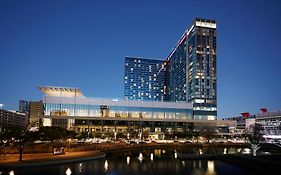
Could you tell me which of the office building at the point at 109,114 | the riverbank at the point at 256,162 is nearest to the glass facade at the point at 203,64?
the office building at the point at 109,114

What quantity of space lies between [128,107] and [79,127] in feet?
80.7

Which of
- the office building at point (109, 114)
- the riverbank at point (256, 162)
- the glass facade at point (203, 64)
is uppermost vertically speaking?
the glass facade at point (203, 64)

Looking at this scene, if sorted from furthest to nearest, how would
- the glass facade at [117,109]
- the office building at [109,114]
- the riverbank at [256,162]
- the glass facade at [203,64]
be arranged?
the glass facade at [203,64]
the glass facade at [117,109]
the office building at [109,114]
the riverbank at [256,162]

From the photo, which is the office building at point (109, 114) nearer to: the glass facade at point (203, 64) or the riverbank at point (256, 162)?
the glass facade at point (203, 64)

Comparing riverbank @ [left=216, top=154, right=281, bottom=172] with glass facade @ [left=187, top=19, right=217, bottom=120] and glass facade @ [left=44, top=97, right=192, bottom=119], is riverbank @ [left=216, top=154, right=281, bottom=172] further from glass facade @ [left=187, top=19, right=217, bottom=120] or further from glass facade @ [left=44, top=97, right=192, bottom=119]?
glass facade @ [left=187, top=19, right=217, bottom=120]

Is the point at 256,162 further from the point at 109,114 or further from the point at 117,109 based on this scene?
the point at 109,114

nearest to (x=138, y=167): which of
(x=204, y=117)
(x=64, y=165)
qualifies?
(x=64, y=165)

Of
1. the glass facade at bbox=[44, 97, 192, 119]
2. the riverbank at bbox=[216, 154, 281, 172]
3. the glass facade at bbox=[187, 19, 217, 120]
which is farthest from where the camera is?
the glass facade at bbox=[187, 19, 217, 120]

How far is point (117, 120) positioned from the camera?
131 m

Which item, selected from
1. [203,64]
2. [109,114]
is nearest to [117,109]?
[109,114]

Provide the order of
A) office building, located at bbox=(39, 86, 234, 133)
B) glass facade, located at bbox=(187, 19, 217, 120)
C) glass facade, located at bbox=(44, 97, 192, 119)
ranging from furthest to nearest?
glass facade, located at bbox=(187, 19, 217, 120)
glass facade, located at bbox=(44, 97, 192, 119)
office building, located at bbox=(39, 86, 234, 133)

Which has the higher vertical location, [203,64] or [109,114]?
[203,64]

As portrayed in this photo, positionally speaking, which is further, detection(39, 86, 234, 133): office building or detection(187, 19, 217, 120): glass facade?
detection(187, 19, 217, 120): glass facade

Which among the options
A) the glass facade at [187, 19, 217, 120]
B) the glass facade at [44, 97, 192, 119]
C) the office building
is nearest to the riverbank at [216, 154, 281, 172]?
the office building
